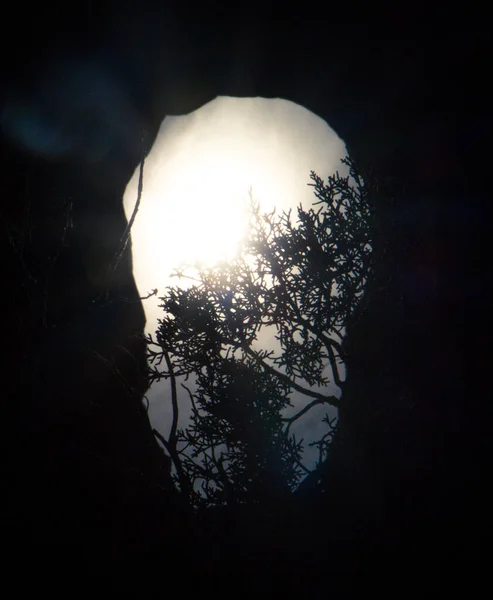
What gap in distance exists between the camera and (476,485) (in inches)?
140

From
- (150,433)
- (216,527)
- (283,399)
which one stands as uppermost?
(283,399)

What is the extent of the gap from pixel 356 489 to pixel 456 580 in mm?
1100

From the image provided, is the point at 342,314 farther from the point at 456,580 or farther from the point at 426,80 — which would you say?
the point at 426,80

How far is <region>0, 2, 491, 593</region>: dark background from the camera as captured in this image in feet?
11.5

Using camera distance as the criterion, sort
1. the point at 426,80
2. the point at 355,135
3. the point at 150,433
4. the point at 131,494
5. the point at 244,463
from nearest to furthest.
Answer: the point at 150,433 → the point at 244,463 → the point at 131,494 → the point at 426,80 → the point at 355,135

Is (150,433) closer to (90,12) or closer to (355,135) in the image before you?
(355,135)

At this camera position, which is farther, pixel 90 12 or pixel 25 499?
pixel 90 12

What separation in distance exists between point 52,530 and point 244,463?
374 cm

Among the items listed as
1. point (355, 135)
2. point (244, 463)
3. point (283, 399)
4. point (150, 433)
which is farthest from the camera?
point (355, 135)

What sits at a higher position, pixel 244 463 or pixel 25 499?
pixel 244 463

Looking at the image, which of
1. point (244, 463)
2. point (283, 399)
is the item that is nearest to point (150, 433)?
point (244, 463)

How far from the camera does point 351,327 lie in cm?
413

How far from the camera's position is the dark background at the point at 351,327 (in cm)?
352

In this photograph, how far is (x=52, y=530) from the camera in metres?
5.18
